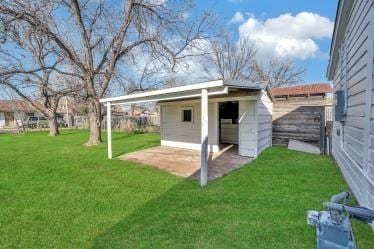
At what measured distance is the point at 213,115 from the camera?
870 cm

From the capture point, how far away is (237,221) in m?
3.21

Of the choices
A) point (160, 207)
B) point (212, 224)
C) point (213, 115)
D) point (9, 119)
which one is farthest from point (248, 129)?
point (9, 119)

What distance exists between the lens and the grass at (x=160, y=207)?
2.78 metres

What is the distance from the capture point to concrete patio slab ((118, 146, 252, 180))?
5960 mm

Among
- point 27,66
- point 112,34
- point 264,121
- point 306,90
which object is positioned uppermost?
point 112,34

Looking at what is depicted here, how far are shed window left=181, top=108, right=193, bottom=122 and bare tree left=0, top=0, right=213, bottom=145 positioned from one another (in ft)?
11.4

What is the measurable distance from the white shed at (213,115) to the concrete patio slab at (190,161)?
1.68 feet

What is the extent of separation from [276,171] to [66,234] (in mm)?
4656

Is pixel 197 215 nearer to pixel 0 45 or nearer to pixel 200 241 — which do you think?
pixel 200 241

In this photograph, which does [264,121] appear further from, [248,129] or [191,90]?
[191,90]

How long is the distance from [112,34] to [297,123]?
923cm

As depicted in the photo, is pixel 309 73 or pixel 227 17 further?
pixel 309 73

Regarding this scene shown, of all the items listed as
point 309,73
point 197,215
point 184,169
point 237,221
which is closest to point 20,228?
point 197,215

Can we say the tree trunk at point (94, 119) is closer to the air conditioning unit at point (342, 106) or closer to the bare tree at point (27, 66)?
the bare tree at point (27, 66)
